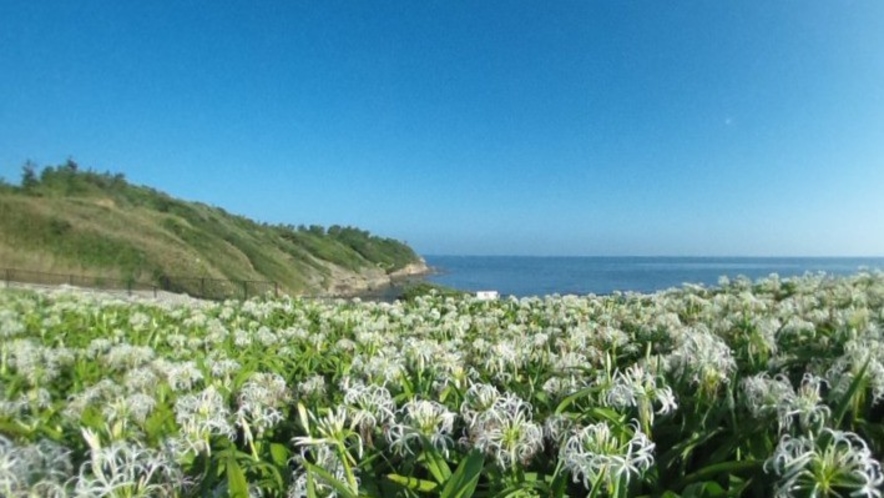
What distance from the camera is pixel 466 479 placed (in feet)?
3.60

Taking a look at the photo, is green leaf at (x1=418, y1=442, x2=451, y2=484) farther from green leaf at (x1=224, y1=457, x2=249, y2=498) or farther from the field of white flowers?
green leaf at (x1=224, y1=457, x2=249, y2=498)

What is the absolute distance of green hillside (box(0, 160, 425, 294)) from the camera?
2.97 metres

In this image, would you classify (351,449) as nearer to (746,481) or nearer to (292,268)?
(746,481)

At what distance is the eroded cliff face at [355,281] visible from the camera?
1897 inches

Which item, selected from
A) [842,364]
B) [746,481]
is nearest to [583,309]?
[842,364]

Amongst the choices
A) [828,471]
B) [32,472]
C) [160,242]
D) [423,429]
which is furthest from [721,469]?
[160,242]

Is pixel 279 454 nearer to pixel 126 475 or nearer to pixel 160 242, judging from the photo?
pixel 126 475

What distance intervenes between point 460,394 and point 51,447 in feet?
3.83

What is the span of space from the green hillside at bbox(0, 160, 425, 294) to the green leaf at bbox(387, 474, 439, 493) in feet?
7.37

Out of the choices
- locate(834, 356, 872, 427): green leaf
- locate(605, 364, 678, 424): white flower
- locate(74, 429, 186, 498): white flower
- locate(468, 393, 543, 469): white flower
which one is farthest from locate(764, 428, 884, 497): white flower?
locate(74, 429, 186, 498): white flower

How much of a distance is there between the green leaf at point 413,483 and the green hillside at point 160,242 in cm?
225

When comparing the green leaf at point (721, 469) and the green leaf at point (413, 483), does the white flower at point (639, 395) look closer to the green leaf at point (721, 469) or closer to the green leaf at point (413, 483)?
the green leaf at point (721, 469)

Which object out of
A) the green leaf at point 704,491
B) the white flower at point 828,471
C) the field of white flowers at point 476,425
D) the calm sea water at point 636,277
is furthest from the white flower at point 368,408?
the calm sea water at point 636,277

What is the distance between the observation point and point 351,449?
4.39ft
